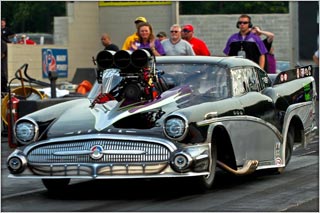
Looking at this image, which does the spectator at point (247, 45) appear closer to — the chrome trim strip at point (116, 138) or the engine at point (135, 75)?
the engine at point (135, 75)

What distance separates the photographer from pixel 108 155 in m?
8.59

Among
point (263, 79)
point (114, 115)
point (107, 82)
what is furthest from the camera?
point (263, 79)

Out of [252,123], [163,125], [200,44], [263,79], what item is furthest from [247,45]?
[163,125]

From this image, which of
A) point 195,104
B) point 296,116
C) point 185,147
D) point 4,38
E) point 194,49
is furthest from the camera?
point 4,38

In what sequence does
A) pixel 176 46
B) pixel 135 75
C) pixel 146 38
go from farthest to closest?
pixel 146 38
pixel 176 46
pixel 135 75

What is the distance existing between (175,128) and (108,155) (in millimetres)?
628

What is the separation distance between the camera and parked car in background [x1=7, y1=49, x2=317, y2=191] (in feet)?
28.2

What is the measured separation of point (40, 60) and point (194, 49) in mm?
15386

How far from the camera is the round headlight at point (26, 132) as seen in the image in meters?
9.02

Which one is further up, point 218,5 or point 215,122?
point 218,5

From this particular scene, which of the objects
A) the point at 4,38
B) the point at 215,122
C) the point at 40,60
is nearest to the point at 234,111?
the point at 215,122

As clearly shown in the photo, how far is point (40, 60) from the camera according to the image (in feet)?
95.6

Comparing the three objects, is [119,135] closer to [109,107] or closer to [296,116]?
[109,107]

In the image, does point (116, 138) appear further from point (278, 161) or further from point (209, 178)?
point (278, 161)
